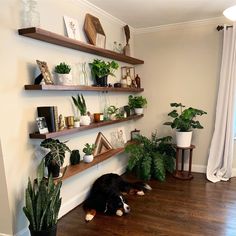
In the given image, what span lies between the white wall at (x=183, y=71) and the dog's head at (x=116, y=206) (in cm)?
179

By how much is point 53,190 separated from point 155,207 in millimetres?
1311

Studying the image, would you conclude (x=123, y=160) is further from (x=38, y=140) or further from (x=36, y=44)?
(x=36, y=44)

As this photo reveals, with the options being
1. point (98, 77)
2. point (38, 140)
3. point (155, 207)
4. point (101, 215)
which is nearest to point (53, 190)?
point (38, 140)

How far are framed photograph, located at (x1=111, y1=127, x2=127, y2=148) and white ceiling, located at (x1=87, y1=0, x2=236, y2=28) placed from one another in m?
1.70

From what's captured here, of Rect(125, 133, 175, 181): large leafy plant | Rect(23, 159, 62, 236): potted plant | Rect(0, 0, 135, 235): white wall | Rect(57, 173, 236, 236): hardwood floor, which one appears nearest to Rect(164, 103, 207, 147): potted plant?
Rect(125, 133, 175, 181): large leafy plant

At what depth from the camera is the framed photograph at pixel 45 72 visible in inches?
84.6

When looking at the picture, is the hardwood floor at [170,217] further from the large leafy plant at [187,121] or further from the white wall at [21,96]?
the large leafy plant at [187,121]

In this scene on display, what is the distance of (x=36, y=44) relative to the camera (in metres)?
2.22

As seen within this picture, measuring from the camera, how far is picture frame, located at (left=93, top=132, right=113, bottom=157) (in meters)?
3.12

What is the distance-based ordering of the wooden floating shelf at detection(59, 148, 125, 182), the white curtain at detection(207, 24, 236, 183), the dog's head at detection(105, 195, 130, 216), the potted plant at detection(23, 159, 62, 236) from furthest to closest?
the white curtain at detection(207, 24, 236, 183), the dog's head at detection(105, 195, 130, 216), the wooden floating shelf at detection(59, 148, 125, 182), the potted plant at detection(23, 159, 62, 236)

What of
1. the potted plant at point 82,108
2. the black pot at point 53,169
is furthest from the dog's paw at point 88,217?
the potted plant at point 82,108

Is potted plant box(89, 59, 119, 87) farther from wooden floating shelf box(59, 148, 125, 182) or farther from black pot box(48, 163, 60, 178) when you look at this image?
black pot box(48, 163, 60, 178)

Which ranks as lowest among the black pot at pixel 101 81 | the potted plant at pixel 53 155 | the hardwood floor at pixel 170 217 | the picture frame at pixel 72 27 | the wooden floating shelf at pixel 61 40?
the hardwood floor at pixel 170 217

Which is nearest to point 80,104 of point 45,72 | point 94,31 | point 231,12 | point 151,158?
point 45,72
